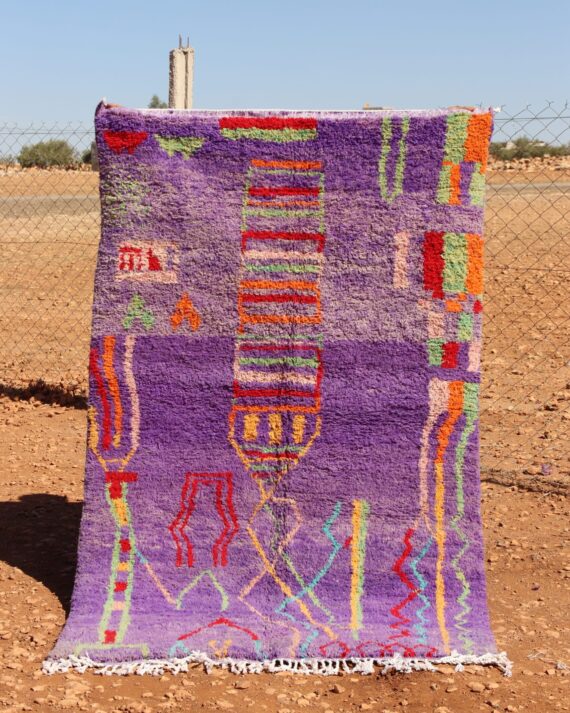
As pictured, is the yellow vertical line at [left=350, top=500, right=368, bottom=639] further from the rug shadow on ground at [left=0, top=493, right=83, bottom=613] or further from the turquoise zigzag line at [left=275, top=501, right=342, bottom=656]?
the rug shadow on ground at [left=0, top=493, right=83, bottom=613]

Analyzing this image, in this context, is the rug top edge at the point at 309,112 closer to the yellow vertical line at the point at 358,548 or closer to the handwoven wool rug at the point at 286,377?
the handwoven wool rug at the point at 286,377

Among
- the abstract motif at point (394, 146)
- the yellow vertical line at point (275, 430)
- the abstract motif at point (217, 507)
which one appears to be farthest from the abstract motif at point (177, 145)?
the abstract motif at point (217, 507)

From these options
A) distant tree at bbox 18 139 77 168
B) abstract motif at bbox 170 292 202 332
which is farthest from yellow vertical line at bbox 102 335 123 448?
distant tree at bbox 18 139 77 168

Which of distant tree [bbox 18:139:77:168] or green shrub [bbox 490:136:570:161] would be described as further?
distant tree [bbox 18:139:77:168]

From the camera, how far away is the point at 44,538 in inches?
180

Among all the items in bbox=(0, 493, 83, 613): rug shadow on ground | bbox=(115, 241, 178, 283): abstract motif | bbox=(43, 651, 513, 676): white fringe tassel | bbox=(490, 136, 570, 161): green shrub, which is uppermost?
bbox=(490, 136, 570, 161): green shrub

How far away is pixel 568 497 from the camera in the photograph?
509 centimetres

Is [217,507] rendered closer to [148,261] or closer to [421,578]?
[421,578]

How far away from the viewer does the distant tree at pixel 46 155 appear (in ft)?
67.4

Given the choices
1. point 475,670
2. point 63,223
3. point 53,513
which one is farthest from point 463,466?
point 63,223

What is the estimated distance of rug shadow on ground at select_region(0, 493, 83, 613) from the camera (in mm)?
4164

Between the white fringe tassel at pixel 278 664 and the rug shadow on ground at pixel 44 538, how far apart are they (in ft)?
1.40

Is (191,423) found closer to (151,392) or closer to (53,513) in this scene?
(151,392)

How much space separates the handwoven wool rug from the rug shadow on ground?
527 millimetres
